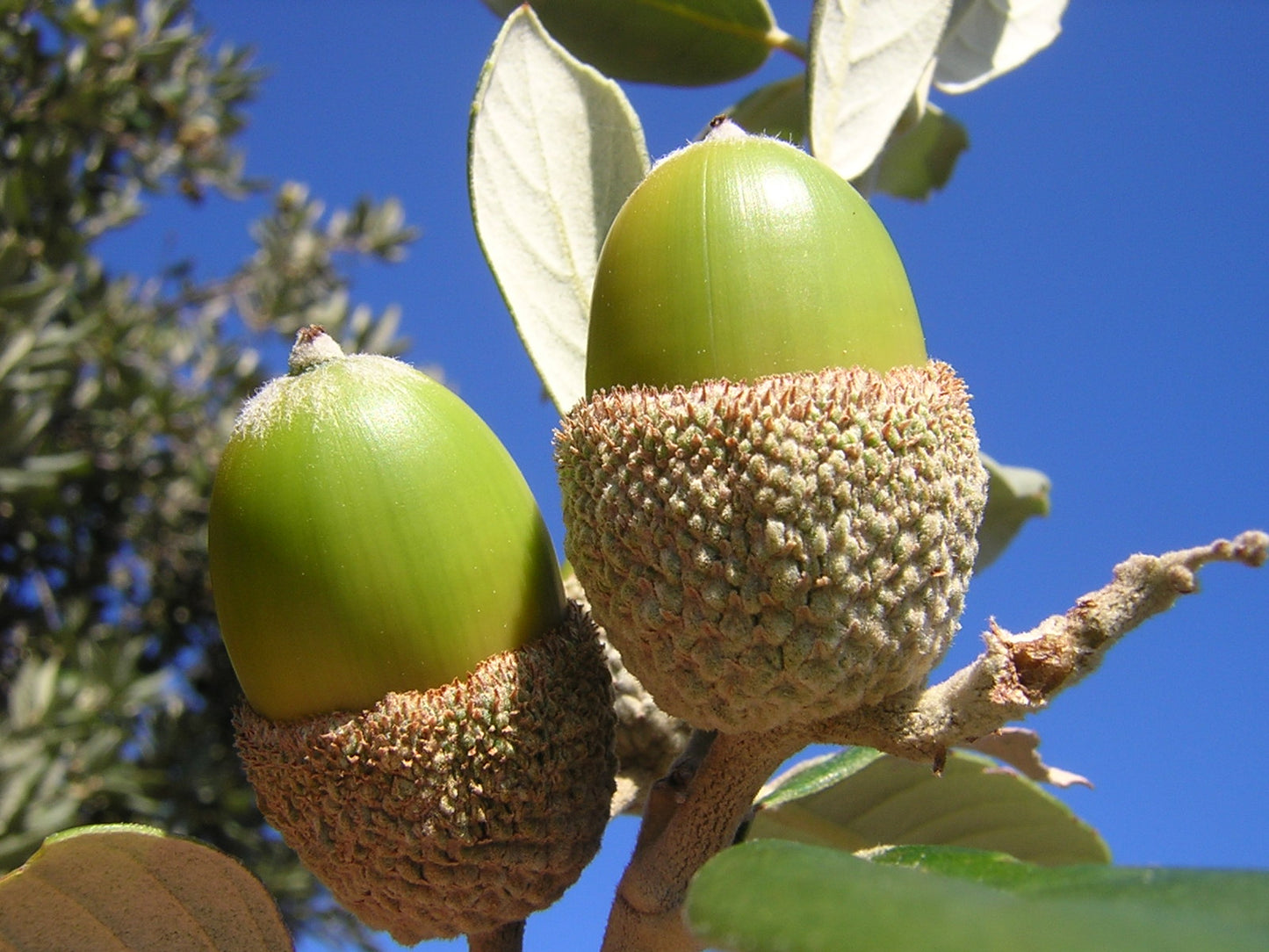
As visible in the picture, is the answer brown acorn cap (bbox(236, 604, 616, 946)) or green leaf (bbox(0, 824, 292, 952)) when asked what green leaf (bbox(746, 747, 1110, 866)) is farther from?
green leaf (bbox(0, 824, 292, 952))

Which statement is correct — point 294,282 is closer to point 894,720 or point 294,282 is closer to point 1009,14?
point 1009,14

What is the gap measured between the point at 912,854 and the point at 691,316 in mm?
556

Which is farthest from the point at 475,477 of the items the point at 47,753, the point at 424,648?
the point at 47,753

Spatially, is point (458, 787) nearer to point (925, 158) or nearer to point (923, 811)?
point (923, 811)

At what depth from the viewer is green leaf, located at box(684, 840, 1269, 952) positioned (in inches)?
23.5

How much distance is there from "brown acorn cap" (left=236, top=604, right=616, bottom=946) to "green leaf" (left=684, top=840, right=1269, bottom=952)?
46 cm

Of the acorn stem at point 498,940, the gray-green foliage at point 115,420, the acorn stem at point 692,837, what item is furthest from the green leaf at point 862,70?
the gray-green foliage at point 115,420

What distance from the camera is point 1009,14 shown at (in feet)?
7.01

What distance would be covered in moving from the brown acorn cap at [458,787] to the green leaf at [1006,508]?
4.67 ft

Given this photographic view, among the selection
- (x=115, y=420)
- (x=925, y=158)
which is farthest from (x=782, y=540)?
(x=115, y=420)

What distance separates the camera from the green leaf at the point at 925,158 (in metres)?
2.65

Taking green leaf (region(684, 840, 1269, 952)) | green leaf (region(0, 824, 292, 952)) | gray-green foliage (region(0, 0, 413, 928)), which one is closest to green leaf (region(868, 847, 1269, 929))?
green leaf (region(684, 840, 1269, 952))

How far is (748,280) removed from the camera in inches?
45.8

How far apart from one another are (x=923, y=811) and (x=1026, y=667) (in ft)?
2.42
